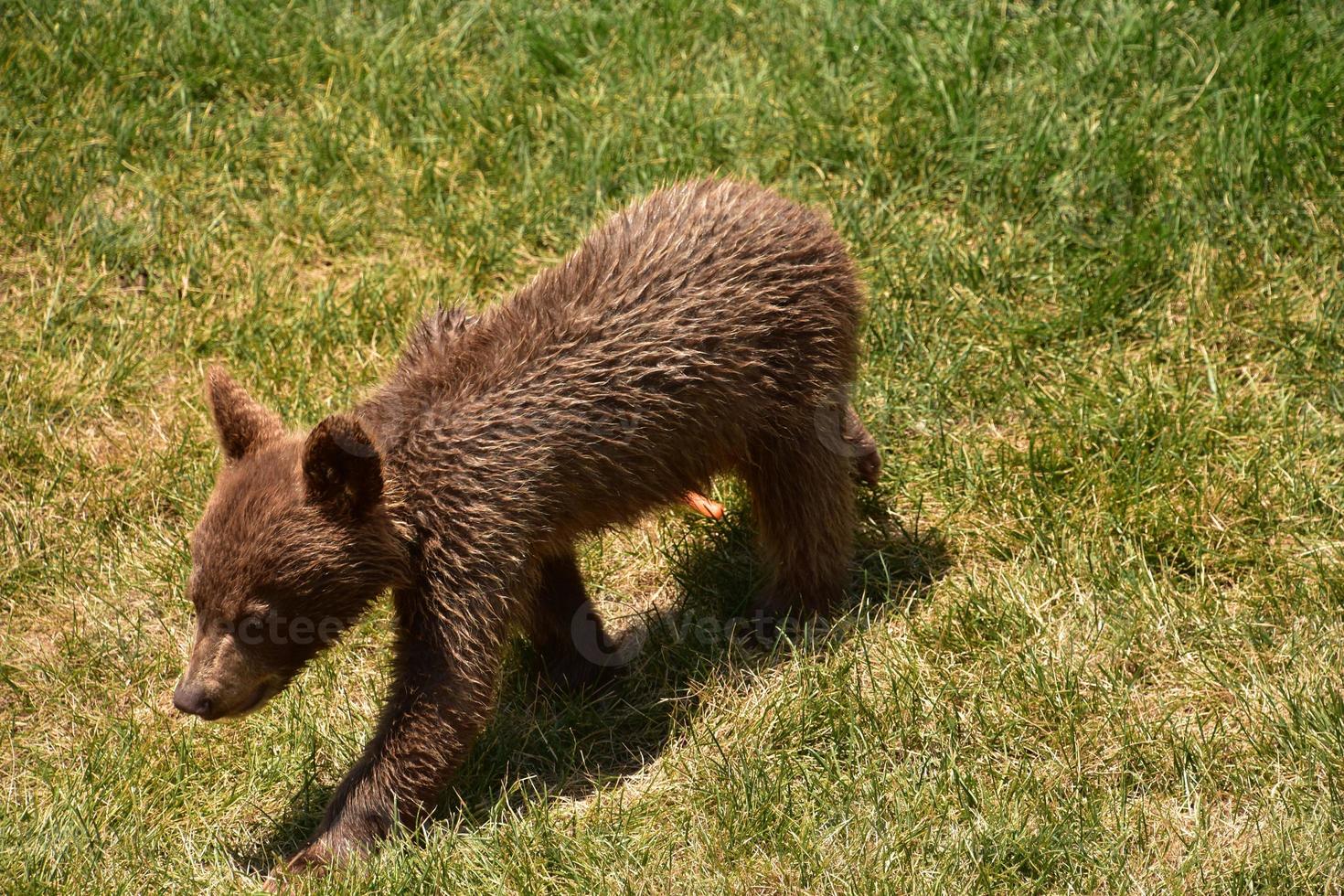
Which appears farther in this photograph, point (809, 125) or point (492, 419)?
point (809, 125)

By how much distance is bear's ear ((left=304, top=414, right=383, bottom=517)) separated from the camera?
4500 millimetres

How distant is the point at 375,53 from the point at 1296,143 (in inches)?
175

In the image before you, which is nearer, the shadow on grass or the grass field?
the grass field

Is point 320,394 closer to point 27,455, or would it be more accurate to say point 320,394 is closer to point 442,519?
point 27,455

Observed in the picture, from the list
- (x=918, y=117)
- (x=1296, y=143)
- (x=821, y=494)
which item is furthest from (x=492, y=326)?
(x=1296, y=143)

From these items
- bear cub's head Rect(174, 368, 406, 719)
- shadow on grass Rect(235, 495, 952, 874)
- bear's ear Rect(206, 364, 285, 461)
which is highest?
bear's ear Rect(206, 364, 285, 461)

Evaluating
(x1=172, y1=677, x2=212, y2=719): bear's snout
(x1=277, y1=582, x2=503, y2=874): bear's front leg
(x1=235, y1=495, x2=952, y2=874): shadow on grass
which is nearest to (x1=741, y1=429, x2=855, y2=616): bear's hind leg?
(x1=235, y1=495, x2=952, y2=874): shadow on grass

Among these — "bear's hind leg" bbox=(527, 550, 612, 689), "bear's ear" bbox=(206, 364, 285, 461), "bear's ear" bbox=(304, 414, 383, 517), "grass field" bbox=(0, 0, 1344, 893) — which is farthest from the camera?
"bear's hind leg" bbox=(527, 550, 612, 689)

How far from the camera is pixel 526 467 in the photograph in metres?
4.89

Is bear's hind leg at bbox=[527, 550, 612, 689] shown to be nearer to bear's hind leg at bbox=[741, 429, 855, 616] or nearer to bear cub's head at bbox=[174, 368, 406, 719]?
bear's hind leg at bbox=[741, 429, 855, 616]

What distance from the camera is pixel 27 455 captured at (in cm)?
625

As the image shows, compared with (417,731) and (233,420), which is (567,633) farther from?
(233,420)

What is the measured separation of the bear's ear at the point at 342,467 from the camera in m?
4.50

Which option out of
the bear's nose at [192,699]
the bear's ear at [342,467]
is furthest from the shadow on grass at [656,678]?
the bear's ear at [342,467]
